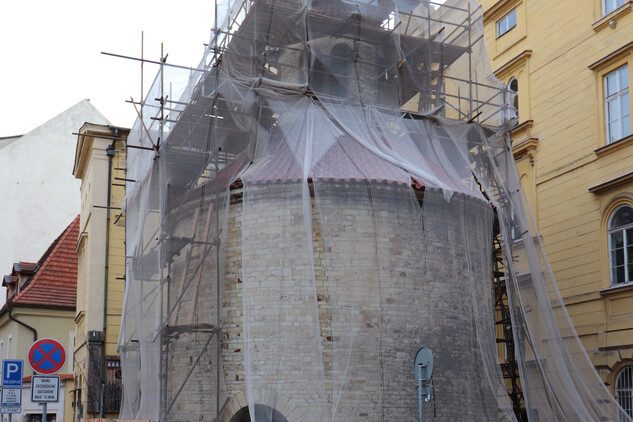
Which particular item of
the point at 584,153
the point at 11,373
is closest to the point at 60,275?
the point at 11,373

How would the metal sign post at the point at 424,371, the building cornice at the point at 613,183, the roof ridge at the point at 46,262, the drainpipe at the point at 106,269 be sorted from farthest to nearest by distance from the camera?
the roof ridge at the point at 46,262 < the drainpipe at the point at 106,269 < the building cornice at the point at 613,183 < the metal sign post at the point at 424,371

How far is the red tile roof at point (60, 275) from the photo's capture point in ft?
104

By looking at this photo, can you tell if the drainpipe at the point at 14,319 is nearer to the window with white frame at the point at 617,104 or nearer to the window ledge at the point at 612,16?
the window with white frame at the point at 617,104

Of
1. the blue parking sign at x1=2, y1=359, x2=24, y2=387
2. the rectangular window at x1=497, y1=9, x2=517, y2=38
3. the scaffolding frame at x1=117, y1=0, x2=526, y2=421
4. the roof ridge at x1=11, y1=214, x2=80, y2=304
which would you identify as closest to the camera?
the blue parking sign at x1=2, y1=359, x2=24, y2=387

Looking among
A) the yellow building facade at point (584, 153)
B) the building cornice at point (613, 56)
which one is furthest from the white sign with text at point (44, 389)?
the building cornice at point (613, 56)

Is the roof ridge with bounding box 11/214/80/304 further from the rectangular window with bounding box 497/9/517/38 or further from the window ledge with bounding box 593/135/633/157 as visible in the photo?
the window ledge with bounding box 593/135/633/157

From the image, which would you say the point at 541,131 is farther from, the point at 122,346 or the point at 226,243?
the point at 122,346

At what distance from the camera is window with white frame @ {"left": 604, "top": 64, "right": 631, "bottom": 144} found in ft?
63.1

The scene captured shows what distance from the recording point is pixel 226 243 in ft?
55.4

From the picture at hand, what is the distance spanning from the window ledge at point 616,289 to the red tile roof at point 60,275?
19715mm

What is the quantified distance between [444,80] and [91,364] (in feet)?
41.6

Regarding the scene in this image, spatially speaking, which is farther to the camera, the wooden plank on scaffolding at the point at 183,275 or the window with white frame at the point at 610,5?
the window with white frame at the point at 610,5

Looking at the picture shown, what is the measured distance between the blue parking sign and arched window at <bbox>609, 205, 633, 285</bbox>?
1244 cm

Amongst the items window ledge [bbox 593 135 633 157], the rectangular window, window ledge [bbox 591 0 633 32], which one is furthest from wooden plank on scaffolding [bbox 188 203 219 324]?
the rectangular window
